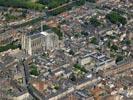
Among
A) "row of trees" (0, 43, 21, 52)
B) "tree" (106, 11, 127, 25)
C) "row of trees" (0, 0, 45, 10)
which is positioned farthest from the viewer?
"row of trees" (0, 0, 45, 10)

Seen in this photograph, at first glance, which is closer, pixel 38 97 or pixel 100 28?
pixel 38 97

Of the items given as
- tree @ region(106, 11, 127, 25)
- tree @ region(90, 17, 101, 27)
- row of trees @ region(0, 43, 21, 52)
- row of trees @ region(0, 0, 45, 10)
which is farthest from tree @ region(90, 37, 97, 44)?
row of trees @ region(0, 0, 45, 10)

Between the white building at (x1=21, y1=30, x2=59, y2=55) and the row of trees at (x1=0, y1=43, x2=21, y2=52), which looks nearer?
the white building at (x1=21, y1=30, x2=59, y2=55)

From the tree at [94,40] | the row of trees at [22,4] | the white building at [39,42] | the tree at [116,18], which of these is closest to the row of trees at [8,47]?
the white building at [39,42]

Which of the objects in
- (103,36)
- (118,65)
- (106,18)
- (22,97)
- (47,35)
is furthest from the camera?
(106,18)

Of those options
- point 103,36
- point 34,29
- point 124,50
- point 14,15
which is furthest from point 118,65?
point 14,15

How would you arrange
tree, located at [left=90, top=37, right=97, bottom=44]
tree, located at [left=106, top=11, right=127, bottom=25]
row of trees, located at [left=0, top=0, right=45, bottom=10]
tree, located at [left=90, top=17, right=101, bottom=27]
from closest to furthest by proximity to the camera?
tree, located at [left=90, top=37, right=97, bottom=44]
tree, located at [left=90, top=17, right=101, bottom=27]
tree, located at [left=106, top=11, right=127, bottom=25]
row of trees, located at [left=0, top=0, right=45, bottom=10]

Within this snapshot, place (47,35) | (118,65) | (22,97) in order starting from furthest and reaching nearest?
(47,35)
(118,65)
(22,97)

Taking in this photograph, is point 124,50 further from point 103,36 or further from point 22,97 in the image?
point 22,97

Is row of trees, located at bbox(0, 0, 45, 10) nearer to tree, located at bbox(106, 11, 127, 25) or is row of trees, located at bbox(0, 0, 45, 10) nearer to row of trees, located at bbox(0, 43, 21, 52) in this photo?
tree, located at bbox(106, 11, 127, 25)

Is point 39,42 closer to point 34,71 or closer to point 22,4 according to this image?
point 34,71

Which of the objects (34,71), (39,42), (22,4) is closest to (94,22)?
(39,42)
